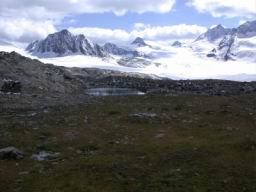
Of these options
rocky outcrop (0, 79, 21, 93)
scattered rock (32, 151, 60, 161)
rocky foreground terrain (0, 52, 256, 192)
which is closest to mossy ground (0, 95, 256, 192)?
rocky foreground terrain (0, 52, 256, 192)

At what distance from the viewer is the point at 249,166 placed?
101 feet

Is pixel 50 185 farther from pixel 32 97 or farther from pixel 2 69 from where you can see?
pixel 2 69

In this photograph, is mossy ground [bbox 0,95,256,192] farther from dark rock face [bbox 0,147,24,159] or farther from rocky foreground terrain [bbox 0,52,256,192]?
dark rock face [bbox 0,147,24,159]

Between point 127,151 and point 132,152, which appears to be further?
point 127,151

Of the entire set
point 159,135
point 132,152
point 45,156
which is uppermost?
point 159,135

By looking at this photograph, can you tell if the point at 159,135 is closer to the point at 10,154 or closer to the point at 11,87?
the point at 10,154

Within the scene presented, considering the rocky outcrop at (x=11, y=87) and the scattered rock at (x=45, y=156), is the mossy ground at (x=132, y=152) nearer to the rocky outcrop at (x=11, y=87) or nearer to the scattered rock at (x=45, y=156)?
the scattered rock at (x=45, y=156)

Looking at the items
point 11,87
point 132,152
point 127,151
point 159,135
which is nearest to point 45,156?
point 127,151

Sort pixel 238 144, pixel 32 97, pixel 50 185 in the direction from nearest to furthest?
1. pixel 50 185
2. pixel 238 144
3. pixel 32 97

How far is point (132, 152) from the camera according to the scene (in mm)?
34812

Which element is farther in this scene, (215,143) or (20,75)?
(20,75)

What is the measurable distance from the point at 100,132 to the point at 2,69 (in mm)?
74546

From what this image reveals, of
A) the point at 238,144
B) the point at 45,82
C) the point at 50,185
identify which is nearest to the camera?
the point at 50,185

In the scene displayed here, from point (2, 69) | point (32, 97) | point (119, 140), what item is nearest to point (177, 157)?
point (119, 140)
